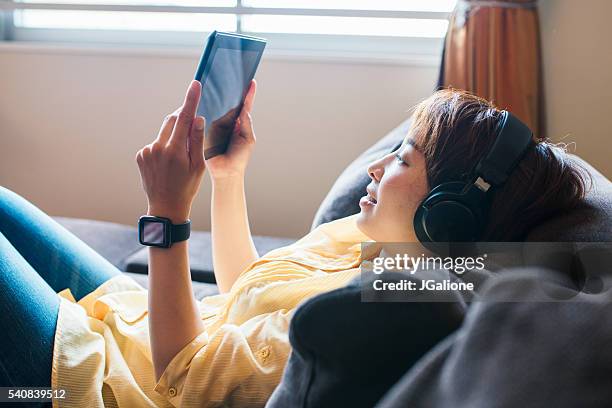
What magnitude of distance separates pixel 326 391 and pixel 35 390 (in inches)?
20.3

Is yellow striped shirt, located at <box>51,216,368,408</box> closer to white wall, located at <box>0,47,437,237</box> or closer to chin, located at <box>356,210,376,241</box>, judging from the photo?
chin, located at <box>356,210,376,241</box>

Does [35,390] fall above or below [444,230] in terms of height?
below

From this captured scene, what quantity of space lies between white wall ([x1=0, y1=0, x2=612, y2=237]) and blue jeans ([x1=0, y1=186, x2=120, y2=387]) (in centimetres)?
112

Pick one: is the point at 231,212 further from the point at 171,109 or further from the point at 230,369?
the point at 171,109

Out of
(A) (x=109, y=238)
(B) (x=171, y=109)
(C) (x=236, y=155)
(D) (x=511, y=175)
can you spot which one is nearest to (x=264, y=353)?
(D) (x=511, y=175)

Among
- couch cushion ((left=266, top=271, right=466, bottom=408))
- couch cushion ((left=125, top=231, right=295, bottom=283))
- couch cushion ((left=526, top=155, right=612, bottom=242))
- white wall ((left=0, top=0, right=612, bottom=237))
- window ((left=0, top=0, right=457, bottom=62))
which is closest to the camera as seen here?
couch cushion ((left=266, top=271, right=466, bottom=408))

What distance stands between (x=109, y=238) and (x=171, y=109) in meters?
0.67

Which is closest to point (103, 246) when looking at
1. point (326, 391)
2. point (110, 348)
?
point (110, 348)

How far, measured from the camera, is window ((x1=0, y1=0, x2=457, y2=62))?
236cm

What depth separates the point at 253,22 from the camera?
2.50m

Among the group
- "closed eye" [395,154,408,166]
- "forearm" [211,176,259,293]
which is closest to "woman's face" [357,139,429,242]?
"closed eye" [395,154,408,166]

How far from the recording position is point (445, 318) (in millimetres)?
561

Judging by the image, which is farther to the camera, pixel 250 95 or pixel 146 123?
pixel 146 123

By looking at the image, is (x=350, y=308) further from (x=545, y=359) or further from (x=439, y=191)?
(x=439, y=191)
